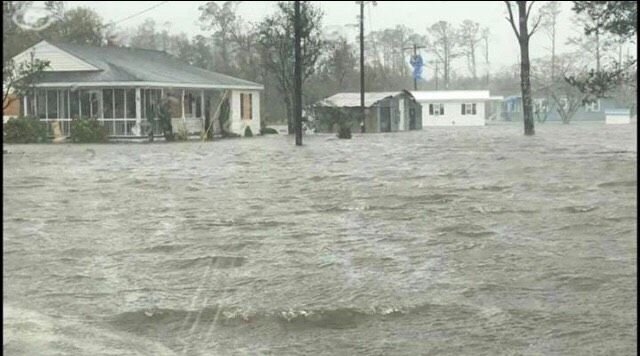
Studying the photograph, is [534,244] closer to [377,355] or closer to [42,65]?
[377,355]

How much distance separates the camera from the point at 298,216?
13789 millimetres

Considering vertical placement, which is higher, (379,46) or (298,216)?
(379,46)

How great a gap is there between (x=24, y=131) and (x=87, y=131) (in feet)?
8.81

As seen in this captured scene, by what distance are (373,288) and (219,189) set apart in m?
10.5

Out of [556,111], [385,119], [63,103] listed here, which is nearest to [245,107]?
[63,103]

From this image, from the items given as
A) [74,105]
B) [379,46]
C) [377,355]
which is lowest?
[377,355]

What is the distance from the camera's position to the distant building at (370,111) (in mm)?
54500

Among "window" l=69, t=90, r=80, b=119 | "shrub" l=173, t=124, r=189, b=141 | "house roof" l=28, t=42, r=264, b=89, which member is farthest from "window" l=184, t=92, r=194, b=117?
"window" l=69, t=90, r=80, b=119

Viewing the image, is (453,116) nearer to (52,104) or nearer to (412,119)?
(412,119)

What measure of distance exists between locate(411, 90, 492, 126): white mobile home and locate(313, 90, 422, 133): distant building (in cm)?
1328

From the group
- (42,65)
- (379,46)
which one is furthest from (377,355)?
(379,46)

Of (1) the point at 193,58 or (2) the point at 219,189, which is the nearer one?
(2) the point at 219,189

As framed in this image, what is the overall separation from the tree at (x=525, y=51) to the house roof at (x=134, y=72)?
1416 centimetres

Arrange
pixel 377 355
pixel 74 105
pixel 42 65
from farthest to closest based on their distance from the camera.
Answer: pixel 74 105, pixel 42 65, pixel 377 355
